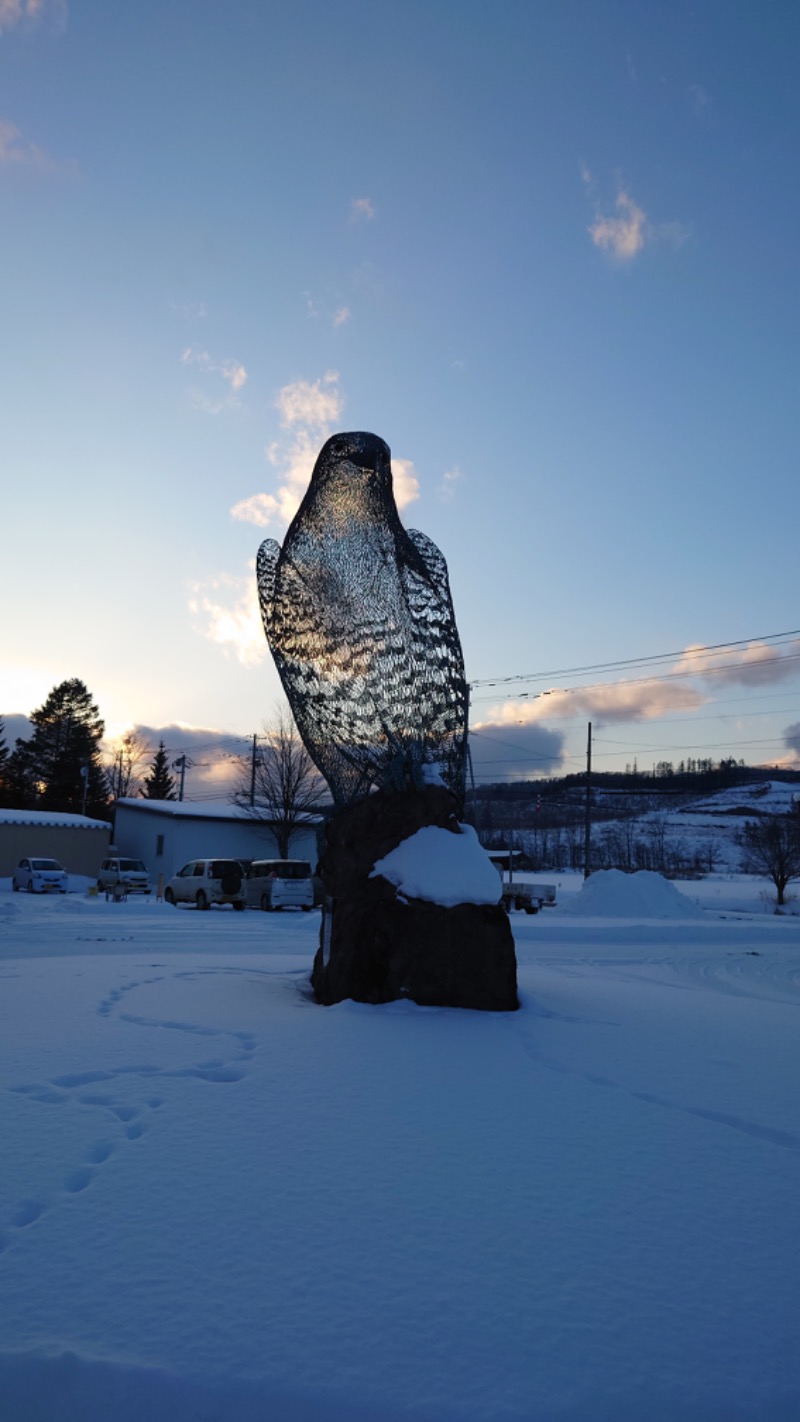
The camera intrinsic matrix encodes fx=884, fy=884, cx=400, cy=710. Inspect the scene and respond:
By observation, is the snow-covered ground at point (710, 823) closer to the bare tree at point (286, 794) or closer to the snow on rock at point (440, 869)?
the bare tree at point (286, 794)

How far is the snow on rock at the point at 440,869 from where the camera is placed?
7379 millimetres

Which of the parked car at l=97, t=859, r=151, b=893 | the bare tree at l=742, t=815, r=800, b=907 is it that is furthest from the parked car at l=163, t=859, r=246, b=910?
the bare tree at l=742, t=815, r=800, b=907

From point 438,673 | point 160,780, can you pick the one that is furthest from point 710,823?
point 438,673

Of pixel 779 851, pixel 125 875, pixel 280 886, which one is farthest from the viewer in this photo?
pixel 779 851

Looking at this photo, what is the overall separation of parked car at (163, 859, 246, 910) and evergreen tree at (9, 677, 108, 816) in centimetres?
3204

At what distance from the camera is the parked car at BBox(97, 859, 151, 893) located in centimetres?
3067

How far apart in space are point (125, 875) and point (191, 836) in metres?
6.45

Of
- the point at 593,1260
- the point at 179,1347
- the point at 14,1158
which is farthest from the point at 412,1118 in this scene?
the point at 179,1347

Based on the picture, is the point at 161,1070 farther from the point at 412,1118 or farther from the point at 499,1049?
the point at 499,1049

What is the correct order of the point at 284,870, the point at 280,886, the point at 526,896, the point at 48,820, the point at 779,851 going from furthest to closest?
the point at 779,851
the point at 48,820
the point at 526,896
the point at 284,870
the point at 280,886

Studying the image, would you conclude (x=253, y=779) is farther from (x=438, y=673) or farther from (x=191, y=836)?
(x=438, y=673)

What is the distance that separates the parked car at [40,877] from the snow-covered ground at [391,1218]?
25210mm

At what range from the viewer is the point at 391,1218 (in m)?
3.15

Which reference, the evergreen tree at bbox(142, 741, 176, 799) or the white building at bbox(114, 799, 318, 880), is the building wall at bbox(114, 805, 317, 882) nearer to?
the white building at bbox(114, 799, 318, 880)
